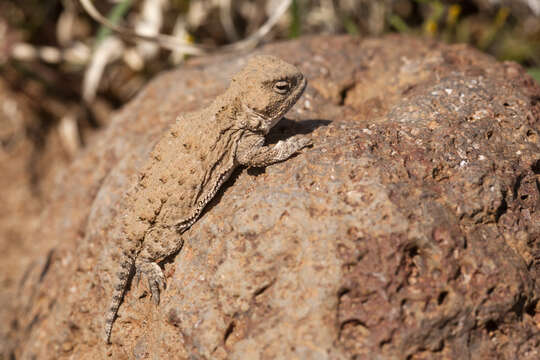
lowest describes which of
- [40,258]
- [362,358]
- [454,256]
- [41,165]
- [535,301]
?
[41,165]

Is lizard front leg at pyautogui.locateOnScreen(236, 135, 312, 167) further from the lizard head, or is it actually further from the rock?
the rock

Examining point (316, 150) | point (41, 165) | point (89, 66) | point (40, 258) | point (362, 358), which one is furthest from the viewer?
point (41, 165)

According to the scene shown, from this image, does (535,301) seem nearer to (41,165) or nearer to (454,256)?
(454,256)

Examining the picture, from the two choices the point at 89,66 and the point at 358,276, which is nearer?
the point at 358,276

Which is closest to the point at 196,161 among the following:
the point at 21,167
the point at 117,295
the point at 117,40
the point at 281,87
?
the point at 281,87

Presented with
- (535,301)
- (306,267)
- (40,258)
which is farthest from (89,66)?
(535,301)

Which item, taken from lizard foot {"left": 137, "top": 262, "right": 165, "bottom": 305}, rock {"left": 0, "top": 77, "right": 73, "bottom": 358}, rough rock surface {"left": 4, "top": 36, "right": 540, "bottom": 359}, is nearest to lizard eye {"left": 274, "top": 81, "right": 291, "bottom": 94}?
rough rock surface {"left": 4, "top": 36, "right": 540, "bottom": 359}
